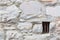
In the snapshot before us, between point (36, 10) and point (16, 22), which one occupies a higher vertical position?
point (36, 10)

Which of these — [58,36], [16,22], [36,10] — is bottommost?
[58,36]

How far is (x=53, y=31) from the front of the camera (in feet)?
6.80

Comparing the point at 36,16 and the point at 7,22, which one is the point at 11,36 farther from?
the point at 36,16

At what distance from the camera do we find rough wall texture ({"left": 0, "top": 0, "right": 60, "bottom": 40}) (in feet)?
6.79

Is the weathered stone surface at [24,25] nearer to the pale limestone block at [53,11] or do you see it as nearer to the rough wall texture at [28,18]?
the rough wall texture at [28,18]

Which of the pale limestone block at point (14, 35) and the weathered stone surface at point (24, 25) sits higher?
the weathered stone surface at point (24, 25)

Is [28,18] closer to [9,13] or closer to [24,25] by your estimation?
[24,25]

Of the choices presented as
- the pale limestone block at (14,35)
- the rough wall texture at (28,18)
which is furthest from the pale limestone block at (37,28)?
the pale limestone block at (14,35)

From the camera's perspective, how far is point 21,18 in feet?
6.87

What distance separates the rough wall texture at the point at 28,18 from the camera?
207 centimetres

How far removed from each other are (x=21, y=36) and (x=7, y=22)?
0.77ft

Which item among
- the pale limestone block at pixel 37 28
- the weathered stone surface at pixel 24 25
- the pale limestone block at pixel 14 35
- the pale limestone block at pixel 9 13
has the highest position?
the pale limestone block at pixel 9 13

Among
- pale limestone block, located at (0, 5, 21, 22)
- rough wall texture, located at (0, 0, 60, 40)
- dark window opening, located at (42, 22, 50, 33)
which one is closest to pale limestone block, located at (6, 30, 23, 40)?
rough wall texture, located at (0, 0, 60, 40)

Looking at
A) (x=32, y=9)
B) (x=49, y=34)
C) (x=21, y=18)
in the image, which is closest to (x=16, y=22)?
(x=21, y=18)
